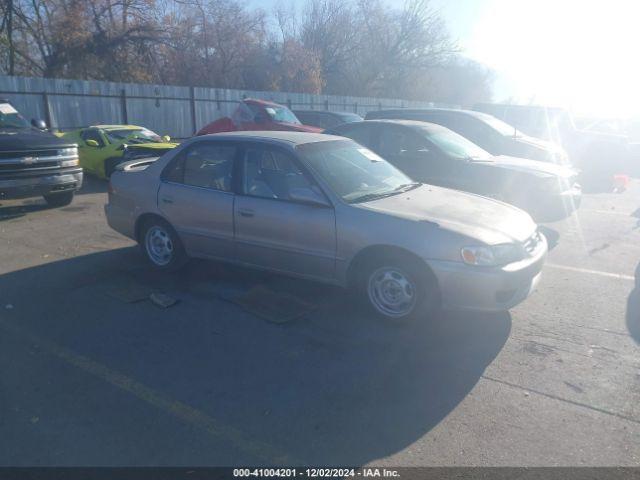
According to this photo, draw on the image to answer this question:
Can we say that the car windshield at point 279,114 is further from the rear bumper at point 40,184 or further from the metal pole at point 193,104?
the metal pole at point 193,104

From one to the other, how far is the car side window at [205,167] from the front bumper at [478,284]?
2432 millimetres

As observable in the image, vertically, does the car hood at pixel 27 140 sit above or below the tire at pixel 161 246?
above

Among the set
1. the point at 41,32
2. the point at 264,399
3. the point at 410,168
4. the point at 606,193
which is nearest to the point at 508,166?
the point at 410,168

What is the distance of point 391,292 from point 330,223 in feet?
2.73

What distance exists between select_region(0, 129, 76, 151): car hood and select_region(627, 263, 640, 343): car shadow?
8796 mm

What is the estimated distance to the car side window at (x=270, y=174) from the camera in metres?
5.18

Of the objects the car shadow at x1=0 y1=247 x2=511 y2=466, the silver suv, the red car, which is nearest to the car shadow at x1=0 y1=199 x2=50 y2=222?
the car shadow at x1=0 y1=247 x2=511 y2=466

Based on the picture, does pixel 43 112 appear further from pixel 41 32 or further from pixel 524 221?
pixel 524 221

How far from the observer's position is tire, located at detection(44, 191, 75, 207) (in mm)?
9727

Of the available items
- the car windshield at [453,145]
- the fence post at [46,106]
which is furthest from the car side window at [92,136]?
the car windshield at [453,145]

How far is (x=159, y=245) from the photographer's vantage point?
6.09m

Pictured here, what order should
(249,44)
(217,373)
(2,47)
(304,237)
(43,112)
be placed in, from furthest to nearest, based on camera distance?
(249,44)
(2,47)
(43,112)
(304,237)
(217,373)

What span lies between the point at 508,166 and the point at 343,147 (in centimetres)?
350

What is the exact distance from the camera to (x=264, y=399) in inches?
141
